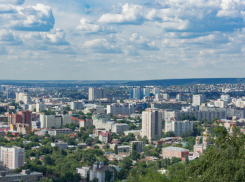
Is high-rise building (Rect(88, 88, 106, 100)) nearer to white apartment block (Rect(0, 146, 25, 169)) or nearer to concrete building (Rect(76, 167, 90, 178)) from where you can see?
white apartment block (Rect(0, 146, 25, 169))

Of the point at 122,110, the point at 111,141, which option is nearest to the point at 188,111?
the point at 122,110

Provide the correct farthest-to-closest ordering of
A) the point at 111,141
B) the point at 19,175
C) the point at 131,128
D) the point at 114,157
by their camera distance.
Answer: the point at 131,128 < the point at 111,141 < the point at 114,157 < the point at 19,175

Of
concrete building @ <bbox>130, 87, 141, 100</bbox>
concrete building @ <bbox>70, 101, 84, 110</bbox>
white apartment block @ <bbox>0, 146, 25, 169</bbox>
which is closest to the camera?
white apartment block @ <bbox>0, 146, 25, 169</bbox>

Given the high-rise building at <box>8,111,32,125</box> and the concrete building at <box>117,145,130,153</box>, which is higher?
the high-rise building at <box>8,111,32,125</box>

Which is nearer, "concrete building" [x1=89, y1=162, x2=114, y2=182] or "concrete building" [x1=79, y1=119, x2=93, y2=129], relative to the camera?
"concrete building" [x1=89, y1=162, x2=114, y2=182]

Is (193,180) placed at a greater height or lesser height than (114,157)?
greater

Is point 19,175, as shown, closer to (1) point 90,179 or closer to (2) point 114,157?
(1) point 90,179

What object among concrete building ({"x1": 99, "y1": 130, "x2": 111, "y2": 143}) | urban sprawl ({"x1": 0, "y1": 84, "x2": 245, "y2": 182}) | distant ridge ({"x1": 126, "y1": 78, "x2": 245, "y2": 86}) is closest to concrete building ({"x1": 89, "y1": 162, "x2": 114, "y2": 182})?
urban sprawl ({"x1": 0, "y1": 84, "x2": 245, "y2": 182})
